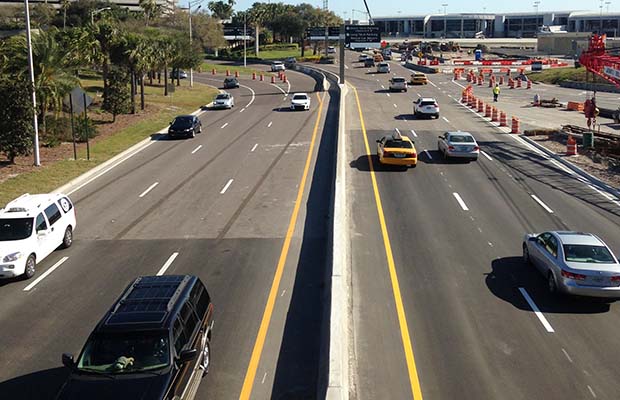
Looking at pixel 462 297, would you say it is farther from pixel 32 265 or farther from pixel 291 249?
pixel 32 265

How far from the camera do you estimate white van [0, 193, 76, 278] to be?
1644 centimetres

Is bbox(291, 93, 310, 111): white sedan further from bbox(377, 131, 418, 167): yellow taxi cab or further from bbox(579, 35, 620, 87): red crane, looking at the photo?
bbox(377, 131, 418, 167): yellow taxi cab

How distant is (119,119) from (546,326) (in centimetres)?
3993

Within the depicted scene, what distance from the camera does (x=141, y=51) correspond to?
51969mm

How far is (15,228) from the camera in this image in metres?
17.5

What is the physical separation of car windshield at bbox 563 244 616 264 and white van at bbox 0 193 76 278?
43.5 ft

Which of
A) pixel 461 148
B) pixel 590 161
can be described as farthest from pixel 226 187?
pixel 590 161

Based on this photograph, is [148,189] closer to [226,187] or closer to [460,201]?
[226,187]

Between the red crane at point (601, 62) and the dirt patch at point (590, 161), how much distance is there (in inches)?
188

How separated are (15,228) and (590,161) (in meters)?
26.9

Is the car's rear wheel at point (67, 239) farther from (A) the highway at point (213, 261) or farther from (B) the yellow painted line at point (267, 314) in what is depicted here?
(B) the yellow painted line at point (267, 314)

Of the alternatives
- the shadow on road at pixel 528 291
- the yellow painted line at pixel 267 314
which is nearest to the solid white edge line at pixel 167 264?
the yellow painted line at pixel 267 314

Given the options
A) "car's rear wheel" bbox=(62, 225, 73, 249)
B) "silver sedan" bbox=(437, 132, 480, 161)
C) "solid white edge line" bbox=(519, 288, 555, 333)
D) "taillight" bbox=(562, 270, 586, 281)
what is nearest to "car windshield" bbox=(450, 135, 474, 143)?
"silver sedan" bbox=(437, 132, 480, 161)

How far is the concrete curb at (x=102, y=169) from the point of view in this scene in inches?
1095
